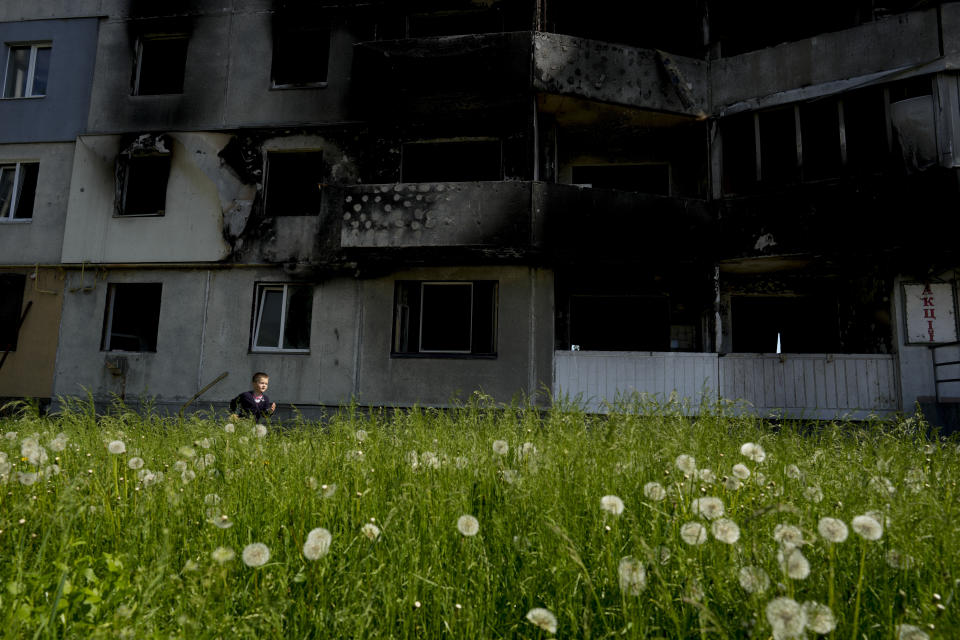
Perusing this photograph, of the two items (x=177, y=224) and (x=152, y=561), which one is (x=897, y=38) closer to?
(x=152, y=561)

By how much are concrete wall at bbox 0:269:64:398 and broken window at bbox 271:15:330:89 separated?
7.52 m

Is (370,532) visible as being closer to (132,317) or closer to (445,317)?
(445,317)

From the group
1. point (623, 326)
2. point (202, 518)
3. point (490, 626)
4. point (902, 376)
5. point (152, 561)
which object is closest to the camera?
point (490, 626)

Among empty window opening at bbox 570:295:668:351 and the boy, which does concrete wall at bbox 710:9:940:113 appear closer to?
empty window opening at bbox 570:295:668:351

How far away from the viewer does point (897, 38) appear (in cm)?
1166

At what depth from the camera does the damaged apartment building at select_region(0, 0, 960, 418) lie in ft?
38.0

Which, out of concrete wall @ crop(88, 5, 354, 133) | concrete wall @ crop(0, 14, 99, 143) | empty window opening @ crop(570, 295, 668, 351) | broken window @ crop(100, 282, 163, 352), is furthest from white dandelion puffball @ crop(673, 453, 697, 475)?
concrete wall @ crop(0, 14, 99, 143)

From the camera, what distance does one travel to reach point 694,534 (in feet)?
6.37

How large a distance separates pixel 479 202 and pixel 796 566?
10.8 metres

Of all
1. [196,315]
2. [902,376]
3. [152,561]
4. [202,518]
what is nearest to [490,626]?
[152,561]

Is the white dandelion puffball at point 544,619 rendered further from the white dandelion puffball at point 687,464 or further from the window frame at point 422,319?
the window frame at point 422,319

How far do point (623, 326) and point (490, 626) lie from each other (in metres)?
12.8

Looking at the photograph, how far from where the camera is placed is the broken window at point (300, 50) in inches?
562

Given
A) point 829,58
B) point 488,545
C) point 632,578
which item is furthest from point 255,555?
point 829,58
